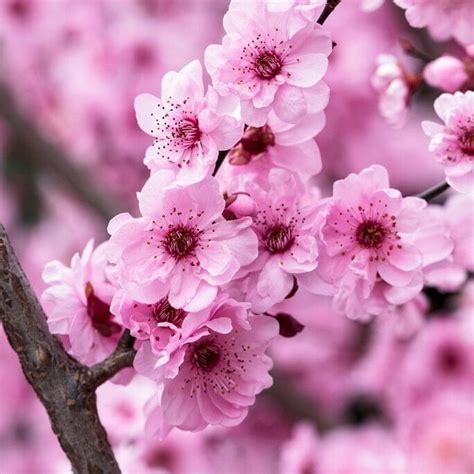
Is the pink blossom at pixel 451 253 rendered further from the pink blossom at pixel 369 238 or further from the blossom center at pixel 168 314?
the blossom center at pixel 168 314

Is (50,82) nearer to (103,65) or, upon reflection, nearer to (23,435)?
(103,65)

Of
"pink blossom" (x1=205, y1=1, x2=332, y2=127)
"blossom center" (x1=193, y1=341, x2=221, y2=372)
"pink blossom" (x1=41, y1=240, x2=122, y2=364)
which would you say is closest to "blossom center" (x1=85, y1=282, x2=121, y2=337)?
"pink blossom" (x1=41, y1=240, x2=122, y2=364)

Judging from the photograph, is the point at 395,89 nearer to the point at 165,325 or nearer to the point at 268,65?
the point at 268,65

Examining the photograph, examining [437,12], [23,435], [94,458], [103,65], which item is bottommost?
[94,458]

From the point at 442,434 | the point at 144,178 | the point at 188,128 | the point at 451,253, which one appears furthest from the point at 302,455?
the point at 144,178

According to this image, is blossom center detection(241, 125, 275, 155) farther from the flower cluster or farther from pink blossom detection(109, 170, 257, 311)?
pink blossom detection(109, 170, 257, 311)

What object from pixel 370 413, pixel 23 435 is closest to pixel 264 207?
pixel 370 413

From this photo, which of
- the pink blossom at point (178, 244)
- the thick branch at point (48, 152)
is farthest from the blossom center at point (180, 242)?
the thick branch at point (48, 152)
